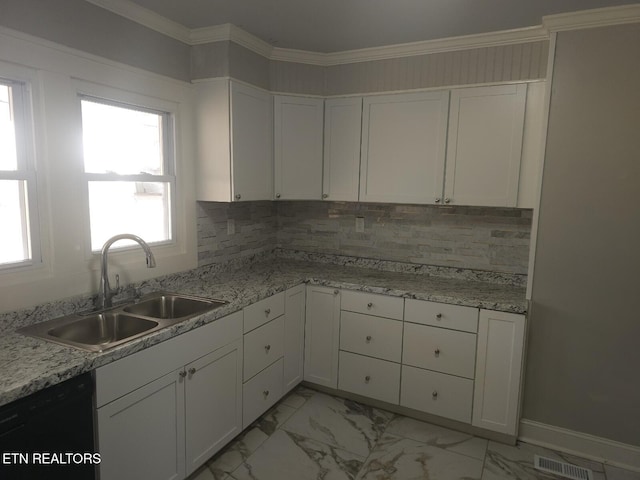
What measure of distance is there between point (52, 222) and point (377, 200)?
197 cm

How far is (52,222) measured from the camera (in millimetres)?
1958

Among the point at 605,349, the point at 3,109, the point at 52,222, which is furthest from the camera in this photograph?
the point at 605,349

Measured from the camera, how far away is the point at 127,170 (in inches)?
93.2

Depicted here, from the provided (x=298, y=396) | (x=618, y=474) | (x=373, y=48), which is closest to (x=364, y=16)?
(x=373, y=48)

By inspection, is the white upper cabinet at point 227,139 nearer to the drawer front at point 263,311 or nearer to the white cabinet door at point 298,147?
the white cabinet door at point 298,147

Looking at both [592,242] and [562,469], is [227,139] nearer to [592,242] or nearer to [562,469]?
[592,242]

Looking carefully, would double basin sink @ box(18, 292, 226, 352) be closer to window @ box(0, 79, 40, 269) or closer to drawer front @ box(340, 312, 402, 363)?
window @ box(0, 79, 40, 269)

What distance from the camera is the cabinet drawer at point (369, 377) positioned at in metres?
2.74

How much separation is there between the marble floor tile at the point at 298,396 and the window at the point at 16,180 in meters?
1.81

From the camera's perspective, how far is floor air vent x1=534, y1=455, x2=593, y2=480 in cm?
221

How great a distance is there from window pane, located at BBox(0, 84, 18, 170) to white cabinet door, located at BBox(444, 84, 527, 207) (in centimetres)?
239

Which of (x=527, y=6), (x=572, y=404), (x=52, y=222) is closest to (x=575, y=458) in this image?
(x=572, y=404)

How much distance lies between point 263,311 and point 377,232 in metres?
1.21

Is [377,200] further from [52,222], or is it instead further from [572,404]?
[52,222]
